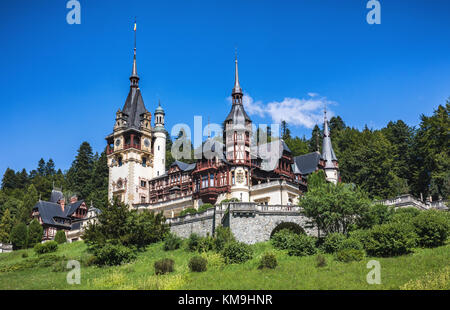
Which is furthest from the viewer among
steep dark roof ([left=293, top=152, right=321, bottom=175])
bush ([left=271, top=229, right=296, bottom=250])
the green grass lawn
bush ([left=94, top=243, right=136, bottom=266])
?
steep dark roof ([left=293, top=152, right=321, bottom=175])

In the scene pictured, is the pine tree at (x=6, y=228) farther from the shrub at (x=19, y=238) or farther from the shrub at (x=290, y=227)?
the shrub at (x=290, y=227)

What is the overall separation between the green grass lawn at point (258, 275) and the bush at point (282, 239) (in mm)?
596

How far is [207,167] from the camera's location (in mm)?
57500

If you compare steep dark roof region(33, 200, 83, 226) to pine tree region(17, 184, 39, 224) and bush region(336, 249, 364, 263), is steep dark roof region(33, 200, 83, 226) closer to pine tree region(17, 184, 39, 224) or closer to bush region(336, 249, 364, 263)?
→ pine tree region(17, 184, 39, 224)

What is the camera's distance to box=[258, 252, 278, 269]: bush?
32719mm

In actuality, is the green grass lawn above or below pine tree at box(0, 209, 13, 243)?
below

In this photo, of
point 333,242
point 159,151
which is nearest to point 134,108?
point 159,151

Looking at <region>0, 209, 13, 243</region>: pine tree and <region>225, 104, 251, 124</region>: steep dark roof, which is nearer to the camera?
<region>225, 104, 251, 124</region>: steep dark roof

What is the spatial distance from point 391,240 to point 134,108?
161 ft

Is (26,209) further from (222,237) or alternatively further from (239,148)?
(222,237)

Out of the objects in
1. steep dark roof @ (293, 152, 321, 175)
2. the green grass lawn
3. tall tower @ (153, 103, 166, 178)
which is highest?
tall tower @ (153, 103, 166, 178)

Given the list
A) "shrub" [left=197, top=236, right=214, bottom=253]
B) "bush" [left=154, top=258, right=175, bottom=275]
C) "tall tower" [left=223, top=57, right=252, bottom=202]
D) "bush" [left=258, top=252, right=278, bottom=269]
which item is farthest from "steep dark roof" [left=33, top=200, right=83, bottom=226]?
"bush" [left=258, top=252, right=278, bottom=269]

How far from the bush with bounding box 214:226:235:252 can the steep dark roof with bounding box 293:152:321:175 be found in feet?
76.9
